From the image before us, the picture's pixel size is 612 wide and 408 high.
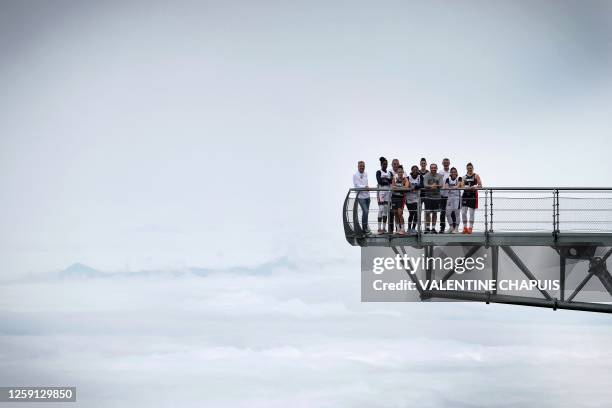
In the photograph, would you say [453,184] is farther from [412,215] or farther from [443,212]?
[412,215]

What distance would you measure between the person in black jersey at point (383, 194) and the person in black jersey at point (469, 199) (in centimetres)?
253

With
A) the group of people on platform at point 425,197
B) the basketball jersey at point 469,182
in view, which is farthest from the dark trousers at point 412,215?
the basketball jersey at point 469,182

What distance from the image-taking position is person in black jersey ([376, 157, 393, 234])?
3581 cm

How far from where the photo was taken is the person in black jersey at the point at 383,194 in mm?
35812

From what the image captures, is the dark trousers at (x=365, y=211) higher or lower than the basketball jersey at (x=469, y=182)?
lower

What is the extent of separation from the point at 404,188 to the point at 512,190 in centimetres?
354

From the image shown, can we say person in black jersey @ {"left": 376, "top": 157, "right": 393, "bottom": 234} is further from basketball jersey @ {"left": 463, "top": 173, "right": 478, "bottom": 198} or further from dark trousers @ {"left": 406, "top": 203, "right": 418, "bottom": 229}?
basketball jersey @ {"left": 463, "top": 173, "right": 478, "bottom": 198}

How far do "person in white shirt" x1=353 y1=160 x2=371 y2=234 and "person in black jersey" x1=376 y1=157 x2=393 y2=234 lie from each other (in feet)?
1.64

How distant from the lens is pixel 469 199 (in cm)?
3575

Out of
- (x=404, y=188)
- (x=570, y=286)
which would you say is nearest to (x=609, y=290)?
(x=570, y=286)

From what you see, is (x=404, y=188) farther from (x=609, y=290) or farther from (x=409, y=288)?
(x=609, y=290)

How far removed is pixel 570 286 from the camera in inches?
1407

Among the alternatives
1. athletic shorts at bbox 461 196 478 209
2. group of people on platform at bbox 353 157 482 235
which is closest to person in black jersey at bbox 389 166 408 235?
group of people on platform at bbox 353 157 482 235

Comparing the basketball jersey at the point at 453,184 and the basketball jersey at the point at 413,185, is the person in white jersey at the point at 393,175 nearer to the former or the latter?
the basketball jersey at the point at 413,185
